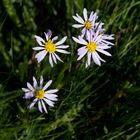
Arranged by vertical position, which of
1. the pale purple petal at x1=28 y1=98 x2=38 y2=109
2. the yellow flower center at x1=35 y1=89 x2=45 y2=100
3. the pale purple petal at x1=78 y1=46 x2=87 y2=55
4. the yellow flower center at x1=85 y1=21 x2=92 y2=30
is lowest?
the pale purple petal at x1=28 y1=98 x2=38 y2=109

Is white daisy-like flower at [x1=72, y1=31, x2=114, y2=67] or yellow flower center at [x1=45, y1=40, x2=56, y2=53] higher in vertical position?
yellow flower center at [x1=45, y1=40, x2=56, y2=53]

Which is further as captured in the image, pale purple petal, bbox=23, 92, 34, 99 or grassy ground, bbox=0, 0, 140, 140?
grassy ground, bbox=0, 0, 140, 140

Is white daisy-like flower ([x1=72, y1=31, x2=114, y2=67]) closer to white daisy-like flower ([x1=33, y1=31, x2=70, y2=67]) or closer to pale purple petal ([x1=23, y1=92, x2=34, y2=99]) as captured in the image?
white daisy-like flower ([x1=33, y1=31, x2=70, y2=67])

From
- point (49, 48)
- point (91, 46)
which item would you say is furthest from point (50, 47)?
point (91, 46)

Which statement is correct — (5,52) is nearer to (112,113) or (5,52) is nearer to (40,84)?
(40,84)

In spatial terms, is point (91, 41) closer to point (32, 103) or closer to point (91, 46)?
point (91, 46)

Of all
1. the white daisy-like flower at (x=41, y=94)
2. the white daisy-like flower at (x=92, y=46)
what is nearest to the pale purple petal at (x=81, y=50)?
the white daisy-like flower at (x=92, y=46)

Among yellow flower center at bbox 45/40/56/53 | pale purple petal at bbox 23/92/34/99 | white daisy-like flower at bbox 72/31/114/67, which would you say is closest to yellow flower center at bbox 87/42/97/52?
white daisy-like flower at bbox 72/31/114/67
